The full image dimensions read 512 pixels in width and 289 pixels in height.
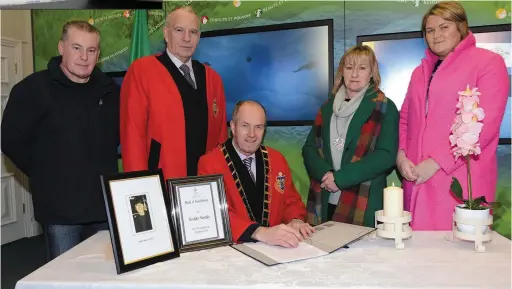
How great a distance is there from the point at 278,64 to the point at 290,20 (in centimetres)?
37

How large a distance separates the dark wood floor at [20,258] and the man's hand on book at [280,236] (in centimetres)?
286

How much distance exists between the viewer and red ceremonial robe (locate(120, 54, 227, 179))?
8.21 ft

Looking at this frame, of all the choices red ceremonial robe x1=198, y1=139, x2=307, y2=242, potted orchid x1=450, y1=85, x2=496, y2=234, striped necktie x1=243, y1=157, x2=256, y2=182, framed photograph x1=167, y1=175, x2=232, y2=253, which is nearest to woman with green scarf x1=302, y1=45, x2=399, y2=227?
red ceremonial robe x1=198, y1=139, x2=307, y2=242

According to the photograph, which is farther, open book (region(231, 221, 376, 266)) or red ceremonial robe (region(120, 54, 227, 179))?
red ceremonial robe (region(120, 54, 227, 179))

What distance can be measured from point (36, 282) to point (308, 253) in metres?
0.88

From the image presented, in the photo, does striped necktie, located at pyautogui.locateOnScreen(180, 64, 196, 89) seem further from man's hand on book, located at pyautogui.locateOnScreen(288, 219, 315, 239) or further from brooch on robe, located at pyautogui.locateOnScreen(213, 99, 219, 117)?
man's hand on book, located at pyautogui.locateOnScreen(288, 219, 315, 239)

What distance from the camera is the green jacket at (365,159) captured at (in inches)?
95.3

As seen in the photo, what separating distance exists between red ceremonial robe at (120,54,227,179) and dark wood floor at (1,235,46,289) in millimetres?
2083

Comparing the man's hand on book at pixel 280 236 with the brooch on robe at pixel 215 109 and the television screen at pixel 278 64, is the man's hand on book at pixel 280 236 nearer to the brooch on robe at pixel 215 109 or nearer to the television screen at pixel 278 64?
the brooch on robe at pixel 215 109

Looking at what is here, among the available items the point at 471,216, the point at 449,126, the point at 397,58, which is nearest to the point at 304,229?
the point at 471,216

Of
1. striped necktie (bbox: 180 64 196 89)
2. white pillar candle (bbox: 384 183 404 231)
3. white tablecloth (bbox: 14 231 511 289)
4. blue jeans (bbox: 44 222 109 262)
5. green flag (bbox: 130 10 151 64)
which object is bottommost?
blue jeans (bbox: 44 222 109 262)

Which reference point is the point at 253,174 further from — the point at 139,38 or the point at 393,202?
the point at 139,38

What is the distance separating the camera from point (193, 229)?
168cm

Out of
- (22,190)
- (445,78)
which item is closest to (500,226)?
(445,78)
